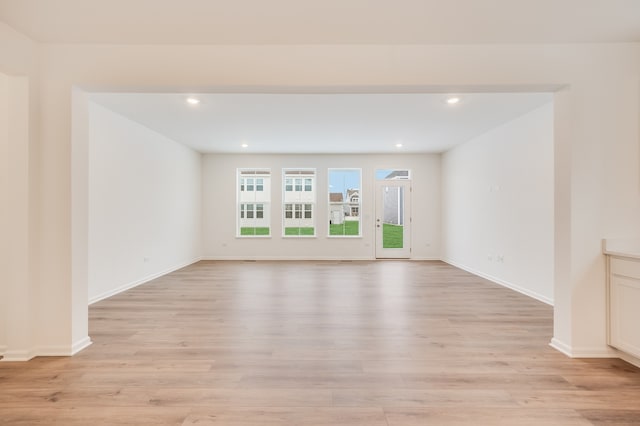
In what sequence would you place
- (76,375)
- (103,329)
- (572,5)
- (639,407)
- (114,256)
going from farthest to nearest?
(114,256)
(103,329)
(76,375)
(572,5)
(639,407)

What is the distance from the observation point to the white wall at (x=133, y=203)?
4.32m

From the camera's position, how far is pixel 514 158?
195 inches

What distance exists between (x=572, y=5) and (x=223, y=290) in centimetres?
501

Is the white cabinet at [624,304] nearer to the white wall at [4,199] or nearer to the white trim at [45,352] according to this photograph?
the white trim at [45,352]

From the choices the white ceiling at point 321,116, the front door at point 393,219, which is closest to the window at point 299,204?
the white ceiling at point 321,116

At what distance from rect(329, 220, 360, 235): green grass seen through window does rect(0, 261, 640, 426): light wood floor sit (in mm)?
4111

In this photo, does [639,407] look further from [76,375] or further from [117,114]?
[117,114]

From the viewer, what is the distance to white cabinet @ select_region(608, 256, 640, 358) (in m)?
2.37

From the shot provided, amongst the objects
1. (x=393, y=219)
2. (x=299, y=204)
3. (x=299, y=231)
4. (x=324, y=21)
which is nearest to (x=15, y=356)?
(x=324, y=21)

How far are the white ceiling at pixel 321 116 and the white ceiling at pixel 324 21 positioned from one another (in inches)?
50.0

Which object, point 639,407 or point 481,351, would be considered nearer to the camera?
point 639,407

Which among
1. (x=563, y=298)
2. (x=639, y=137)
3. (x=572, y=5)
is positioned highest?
(x=572, y=5)

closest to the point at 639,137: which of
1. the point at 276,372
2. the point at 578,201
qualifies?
the point at 578,201

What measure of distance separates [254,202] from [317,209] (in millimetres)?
1696
